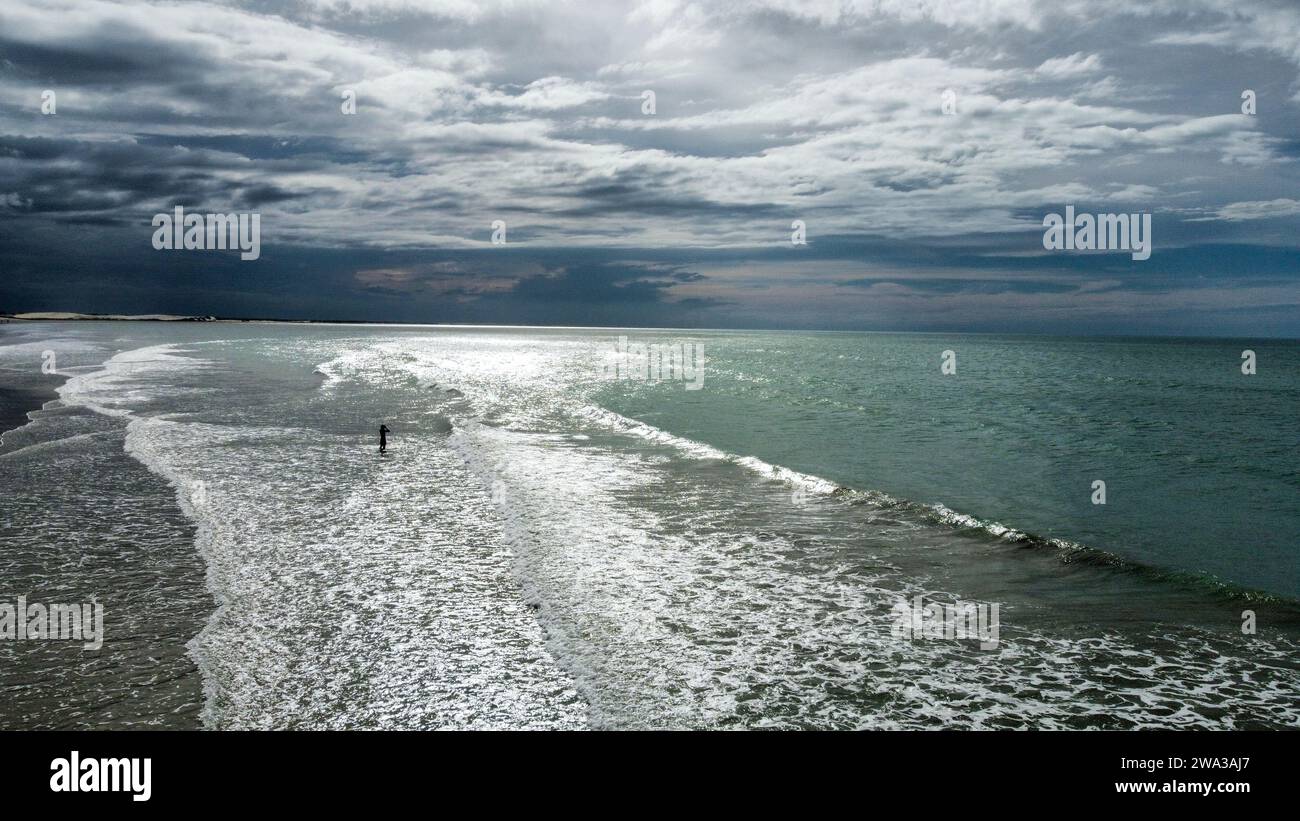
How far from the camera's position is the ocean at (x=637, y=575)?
686 centimetres

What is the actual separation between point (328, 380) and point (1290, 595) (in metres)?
43.1

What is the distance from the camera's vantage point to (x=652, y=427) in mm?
26984

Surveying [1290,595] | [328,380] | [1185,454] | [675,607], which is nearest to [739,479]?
[675,607]

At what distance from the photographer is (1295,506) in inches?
637

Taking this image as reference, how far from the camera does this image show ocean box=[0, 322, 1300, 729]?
686cm

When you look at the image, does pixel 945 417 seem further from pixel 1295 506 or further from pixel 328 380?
pixel 328 380

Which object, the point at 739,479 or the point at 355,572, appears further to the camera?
the point at 739,479

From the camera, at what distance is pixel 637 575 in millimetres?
10594
